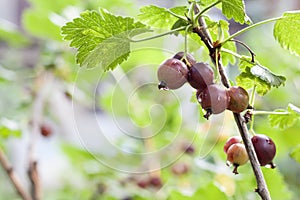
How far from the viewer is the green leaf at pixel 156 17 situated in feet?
1.47

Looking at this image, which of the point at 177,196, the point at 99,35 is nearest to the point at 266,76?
the point at 99,35

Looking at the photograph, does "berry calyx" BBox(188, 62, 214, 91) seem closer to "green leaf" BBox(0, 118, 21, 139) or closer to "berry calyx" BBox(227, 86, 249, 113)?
"berry calyx" BBox(227, 86, 249, 113)

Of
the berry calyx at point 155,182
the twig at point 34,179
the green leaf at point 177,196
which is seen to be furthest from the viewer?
the berry calyx at point 155,182

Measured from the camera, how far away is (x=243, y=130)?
399 mm

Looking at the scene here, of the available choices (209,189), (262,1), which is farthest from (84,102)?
(262,1)

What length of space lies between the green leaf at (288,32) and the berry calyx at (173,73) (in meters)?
0.10

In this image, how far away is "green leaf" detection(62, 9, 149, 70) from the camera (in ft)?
1.40

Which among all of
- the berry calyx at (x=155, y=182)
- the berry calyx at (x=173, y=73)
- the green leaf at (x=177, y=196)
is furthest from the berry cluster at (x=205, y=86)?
the berry calyx at (x=155, y=182)

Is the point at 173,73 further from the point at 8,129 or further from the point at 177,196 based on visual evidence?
the point at 8,129

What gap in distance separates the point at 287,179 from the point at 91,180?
47cm

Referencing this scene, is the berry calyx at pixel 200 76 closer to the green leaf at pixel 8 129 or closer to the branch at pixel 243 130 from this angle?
the branch at pixel 243 130

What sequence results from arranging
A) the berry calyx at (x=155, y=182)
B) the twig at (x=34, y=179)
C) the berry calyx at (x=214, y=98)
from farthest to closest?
the berry calyx at (x=155, y=182), the twig at (x=34, y=179), the berry calyx at (x=214, y=98)

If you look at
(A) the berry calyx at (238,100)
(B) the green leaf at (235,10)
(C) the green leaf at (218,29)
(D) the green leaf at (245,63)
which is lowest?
(A) the berry calyx at (238,100)

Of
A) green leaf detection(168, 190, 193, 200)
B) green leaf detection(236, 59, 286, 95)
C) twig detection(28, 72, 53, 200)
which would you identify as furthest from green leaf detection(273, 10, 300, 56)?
twig detection(28, 72, 53, 200)
